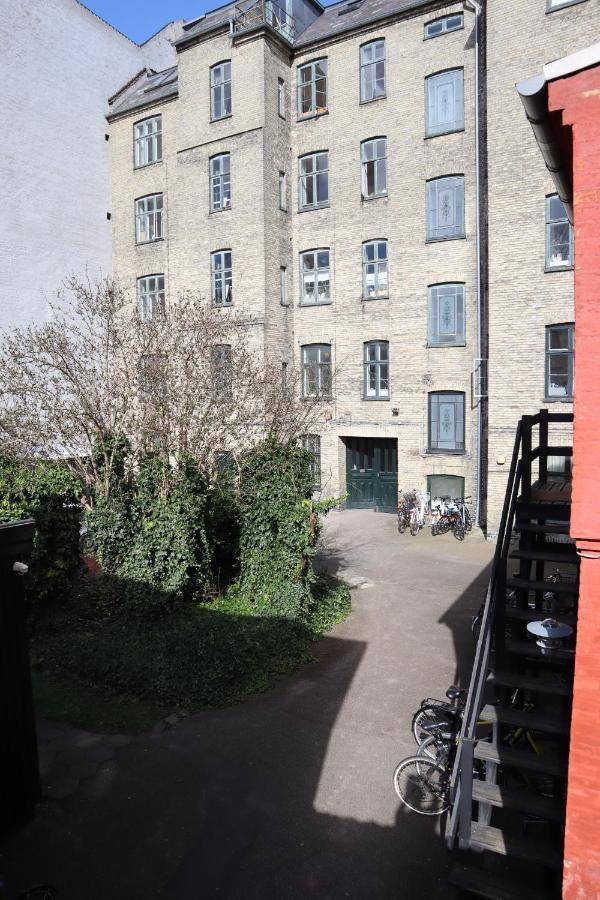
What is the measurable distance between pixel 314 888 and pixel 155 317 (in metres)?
12.2

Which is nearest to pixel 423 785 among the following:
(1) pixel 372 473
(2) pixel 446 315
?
(2) pixel 446 315

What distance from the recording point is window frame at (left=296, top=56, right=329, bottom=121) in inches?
894

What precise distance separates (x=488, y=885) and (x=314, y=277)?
2081 centimetres

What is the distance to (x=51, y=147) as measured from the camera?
23828 mm

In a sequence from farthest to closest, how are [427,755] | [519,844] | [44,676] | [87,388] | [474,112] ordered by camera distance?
[474,112], [87,388], [44,676], [427,755], [519,844]

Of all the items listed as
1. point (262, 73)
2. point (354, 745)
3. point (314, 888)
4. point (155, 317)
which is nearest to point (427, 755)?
point (354, 745)

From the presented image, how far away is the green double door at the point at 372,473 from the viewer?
23.3m

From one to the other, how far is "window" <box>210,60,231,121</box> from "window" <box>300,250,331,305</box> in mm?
6008

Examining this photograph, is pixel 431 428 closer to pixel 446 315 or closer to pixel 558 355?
pixel 446 315

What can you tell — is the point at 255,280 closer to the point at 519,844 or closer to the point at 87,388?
the point at 87,388

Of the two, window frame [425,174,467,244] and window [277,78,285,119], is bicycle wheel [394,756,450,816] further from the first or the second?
window [277,78,285,119]

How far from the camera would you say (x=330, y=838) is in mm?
6336

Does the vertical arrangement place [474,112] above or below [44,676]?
above

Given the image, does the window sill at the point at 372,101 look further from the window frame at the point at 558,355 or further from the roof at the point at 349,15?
the window frame at the point at 558,355
